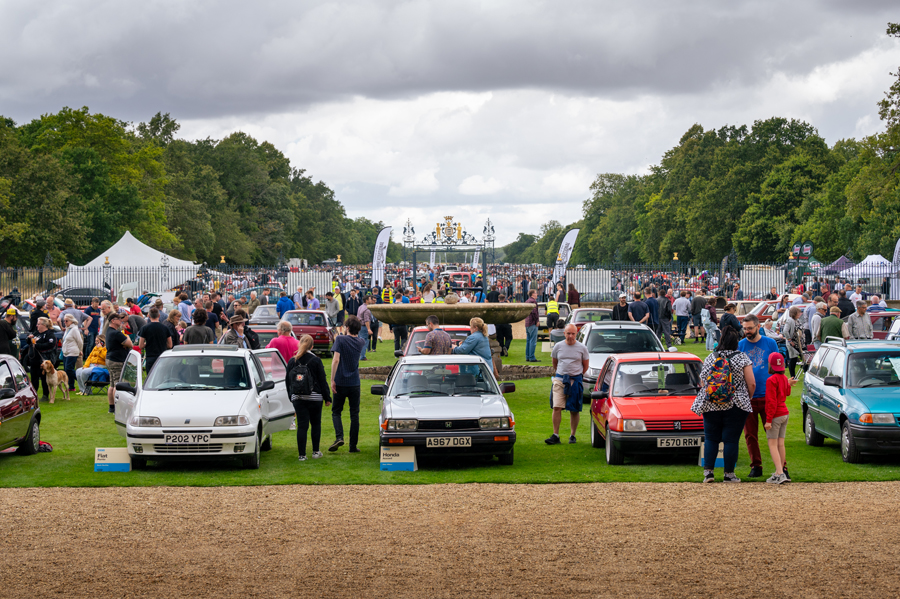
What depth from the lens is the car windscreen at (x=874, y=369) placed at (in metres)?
11.6

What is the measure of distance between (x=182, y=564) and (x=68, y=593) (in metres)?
0.93

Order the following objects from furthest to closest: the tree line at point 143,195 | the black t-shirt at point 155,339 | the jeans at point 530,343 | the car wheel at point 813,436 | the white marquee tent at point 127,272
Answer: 1. the tree line at point 143,195
2. the white marquee tent at point 127,272
3. the jeans at point 530,343
4. the black t-shirt at point 155,339
5. the car wheel at point 813,436

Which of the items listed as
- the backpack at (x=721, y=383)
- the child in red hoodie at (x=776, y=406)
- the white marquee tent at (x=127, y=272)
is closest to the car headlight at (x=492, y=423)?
the backpack at (x=721, y=383)

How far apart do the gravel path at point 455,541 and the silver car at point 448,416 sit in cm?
83

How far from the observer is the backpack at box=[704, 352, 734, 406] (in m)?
9.48

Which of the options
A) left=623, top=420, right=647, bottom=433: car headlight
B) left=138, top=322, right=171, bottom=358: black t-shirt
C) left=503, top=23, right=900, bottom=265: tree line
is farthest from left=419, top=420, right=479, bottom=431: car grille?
left=503, top=23, right=900, bottom=265: tree line

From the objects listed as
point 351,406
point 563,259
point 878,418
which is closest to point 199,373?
point 351,406

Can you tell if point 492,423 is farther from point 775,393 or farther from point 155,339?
point 155,339

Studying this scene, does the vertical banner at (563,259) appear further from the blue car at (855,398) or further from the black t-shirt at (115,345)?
the blue car at (855,398)

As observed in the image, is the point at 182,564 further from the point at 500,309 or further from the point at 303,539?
the point at 500,309

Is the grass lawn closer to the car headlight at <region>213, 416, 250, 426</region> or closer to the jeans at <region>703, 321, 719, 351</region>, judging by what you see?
the car headlight at <region>213, 416, 250, 426</region>

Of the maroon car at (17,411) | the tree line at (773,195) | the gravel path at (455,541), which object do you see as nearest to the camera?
the gravel path at (455,541)

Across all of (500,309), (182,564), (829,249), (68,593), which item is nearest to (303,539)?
(182,564)

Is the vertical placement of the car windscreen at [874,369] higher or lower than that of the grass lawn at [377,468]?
higher
